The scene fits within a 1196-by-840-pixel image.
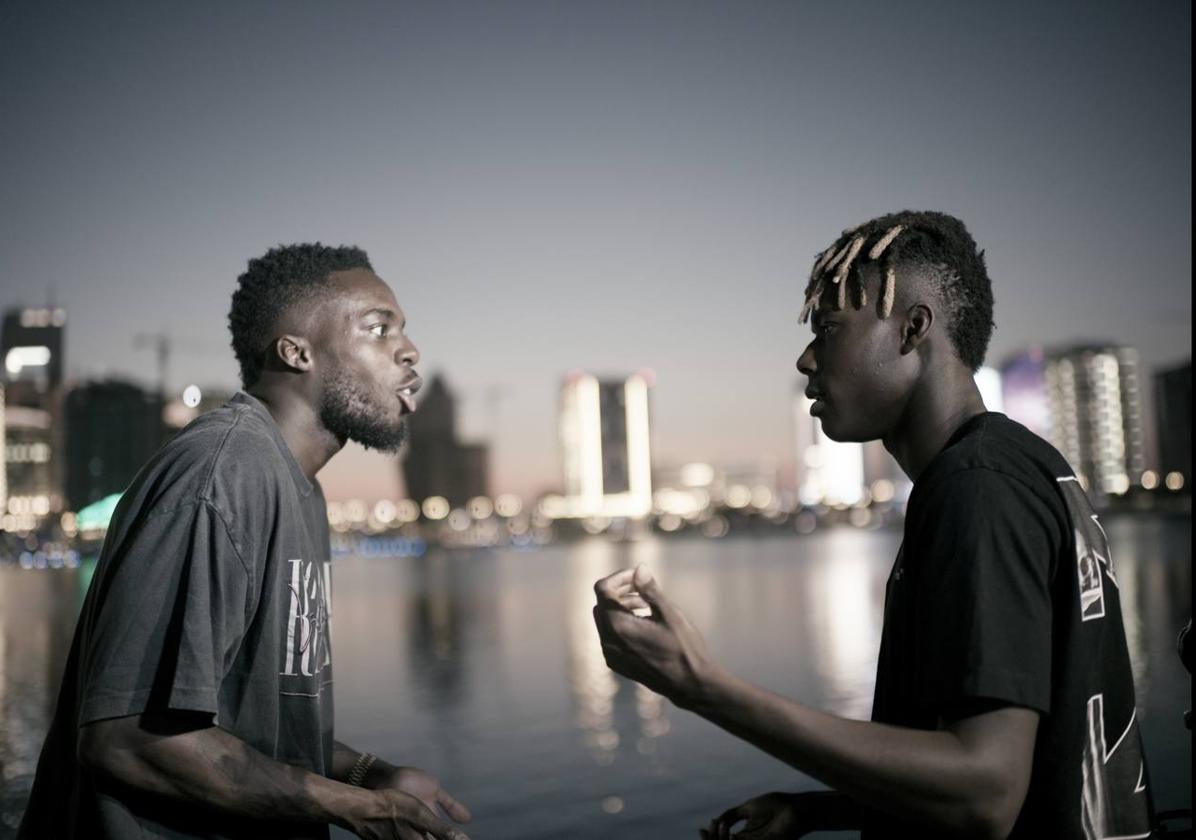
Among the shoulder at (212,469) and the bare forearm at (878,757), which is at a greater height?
the shoulder at (212,469)

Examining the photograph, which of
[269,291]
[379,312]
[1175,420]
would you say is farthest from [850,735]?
[1175,420]

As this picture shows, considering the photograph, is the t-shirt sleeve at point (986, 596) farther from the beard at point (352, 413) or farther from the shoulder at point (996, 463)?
the beard at point (352, 413)

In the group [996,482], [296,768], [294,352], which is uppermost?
[294,352]

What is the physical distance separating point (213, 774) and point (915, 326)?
187 cm

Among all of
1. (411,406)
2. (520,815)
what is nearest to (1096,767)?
(411,406)

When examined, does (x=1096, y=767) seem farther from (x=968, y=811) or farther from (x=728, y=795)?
(x=728, y=795)

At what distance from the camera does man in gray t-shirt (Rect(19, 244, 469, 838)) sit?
2363mm

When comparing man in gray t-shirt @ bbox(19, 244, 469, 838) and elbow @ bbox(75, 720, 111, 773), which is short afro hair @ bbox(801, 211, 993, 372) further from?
elbow @ bbox(75, 720, 111, 773)

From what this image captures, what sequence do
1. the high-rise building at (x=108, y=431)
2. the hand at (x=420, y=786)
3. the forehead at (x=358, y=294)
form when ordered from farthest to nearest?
the high-rise building at (x=108, y=431) → the forehead at (x=358, y=294) → the hand at (x=420, y=786)

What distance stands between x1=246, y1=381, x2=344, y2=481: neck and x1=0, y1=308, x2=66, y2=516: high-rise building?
160m

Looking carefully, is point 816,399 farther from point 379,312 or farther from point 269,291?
point 269,291

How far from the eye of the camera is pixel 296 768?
2.53 metres

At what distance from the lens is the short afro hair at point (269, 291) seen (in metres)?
3.33

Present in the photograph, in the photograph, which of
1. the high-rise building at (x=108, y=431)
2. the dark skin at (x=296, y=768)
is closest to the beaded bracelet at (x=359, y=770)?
the dark skin at (x=296, y=768)
